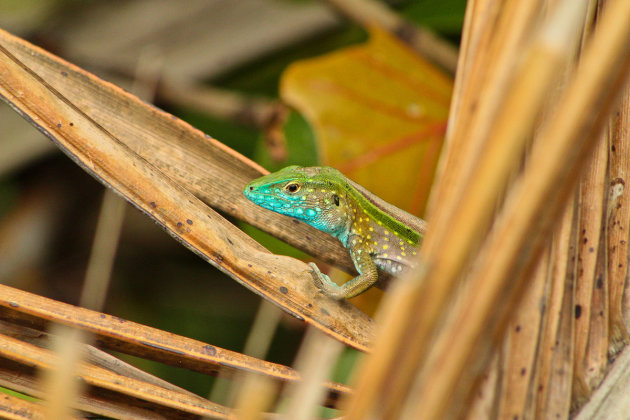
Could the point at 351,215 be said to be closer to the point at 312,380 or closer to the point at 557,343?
the point at 557,343

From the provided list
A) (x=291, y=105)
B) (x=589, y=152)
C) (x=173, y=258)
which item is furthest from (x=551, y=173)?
(x=173, y=258)

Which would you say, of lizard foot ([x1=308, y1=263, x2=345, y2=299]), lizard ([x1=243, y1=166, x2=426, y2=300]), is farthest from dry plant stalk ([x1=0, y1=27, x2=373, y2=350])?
lizard ([x1=243, y1=166, x2=426, y2=300])

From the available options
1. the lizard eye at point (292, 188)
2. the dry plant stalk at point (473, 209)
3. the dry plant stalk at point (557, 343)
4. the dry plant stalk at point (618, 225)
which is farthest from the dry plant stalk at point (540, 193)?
the lizard eye at point (292, 188)

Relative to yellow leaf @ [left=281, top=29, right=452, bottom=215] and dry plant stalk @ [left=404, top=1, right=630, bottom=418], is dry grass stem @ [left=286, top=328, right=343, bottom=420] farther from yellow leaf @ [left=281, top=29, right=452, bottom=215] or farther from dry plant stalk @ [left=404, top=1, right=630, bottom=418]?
yellow leaf @ [left=281, top=29, right=452, bottom=215]

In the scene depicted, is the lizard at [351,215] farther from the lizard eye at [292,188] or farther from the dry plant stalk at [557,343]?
the dry plant stalk at [557,343]

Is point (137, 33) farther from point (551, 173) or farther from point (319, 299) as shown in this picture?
point (551, 173)

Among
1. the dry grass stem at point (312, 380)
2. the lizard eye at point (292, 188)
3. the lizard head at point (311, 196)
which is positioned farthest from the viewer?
the lizard eye at point (292, 188)
